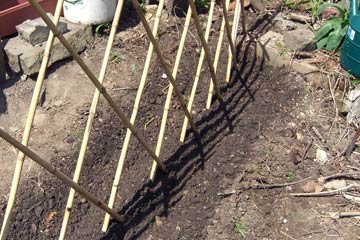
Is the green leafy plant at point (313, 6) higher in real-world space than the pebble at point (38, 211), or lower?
higher

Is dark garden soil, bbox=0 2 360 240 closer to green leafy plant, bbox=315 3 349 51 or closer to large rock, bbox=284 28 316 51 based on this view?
large rock, bbox=284 28 316 51

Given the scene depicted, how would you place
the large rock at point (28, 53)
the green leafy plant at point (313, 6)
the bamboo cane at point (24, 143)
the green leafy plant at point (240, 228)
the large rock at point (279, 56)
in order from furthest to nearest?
the green leafy plant at point (313, 6) < the large rock at point (279, 56) < the large rock at point (28, 53) < the green leafy plant at point (240, 228) < the bamboo cane at point (24, 143)

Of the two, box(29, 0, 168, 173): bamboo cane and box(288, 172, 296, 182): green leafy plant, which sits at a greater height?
box(29, 0, 168, 173): bamboo cane

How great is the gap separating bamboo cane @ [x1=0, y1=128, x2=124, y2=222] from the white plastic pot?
1653 mm

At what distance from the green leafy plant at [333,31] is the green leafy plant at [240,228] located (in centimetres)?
155

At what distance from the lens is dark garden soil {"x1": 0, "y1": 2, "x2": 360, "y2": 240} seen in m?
2.74

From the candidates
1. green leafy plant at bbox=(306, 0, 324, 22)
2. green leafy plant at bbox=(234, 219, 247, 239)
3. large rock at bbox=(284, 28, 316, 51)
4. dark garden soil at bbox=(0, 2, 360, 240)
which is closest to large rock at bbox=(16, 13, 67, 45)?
dark garden soil at bbox=(0, 2, 360, 240)

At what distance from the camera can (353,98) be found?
333cm

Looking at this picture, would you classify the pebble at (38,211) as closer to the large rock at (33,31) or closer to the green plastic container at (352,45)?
the large rock at (33,31)

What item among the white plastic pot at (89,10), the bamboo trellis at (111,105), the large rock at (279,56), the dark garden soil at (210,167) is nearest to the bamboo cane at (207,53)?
the bamboo trellis at (111,105)

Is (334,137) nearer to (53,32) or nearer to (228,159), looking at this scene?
(228,159)

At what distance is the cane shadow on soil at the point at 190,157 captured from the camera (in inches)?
108

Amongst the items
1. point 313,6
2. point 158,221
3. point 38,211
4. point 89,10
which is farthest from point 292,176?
point 89,10

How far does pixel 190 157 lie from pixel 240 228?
1.81 feet
